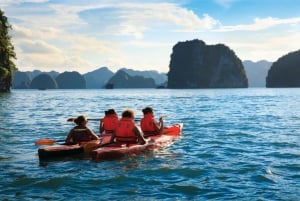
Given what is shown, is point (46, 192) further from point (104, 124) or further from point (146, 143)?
point (104, 124)

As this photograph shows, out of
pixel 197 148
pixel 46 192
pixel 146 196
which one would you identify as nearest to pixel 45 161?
pixel 46 192

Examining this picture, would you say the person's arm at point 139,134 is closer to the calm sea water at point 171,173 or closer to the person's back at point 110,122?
the calm sea water at point 171,173

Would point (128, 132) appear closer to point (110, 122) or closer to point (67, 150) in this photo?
point (67, 150)

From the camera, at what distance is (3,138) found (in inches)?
784

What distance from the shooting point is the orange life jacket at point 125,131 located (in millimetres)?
14931

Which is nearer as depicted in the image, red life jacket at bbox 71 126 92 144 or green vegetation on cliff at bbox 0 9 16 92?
red life jacket at bbox 71 126 92 144

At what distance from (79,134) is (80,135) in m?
0.06

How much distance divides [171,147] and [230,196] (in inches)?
307

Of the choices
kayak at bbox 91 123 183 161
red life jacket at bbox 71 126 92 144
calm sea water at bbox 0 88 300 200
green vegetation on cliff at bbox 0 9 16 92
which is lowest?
calm sea water at bbox 0 88 300 200

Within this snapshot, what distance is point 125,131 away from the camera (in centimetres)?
1517

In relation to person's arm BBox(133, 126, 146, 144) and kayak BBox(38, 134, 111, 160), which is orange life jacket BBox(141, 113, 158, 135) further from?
kayak BBox(38, 134, 111, 160)

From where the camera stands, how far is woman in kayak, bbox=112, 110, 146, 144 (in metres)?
14.9

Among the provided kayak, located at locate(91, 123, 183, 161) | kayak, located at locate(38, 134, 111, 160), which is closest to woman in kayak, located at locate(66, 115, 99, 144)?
kayak, located at locate(38, 134, 111, 160)

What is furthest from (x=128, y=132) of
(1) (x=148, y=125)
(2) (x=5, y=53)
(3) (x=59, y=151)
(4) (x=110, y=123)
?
(2) (x=5, y=53)
